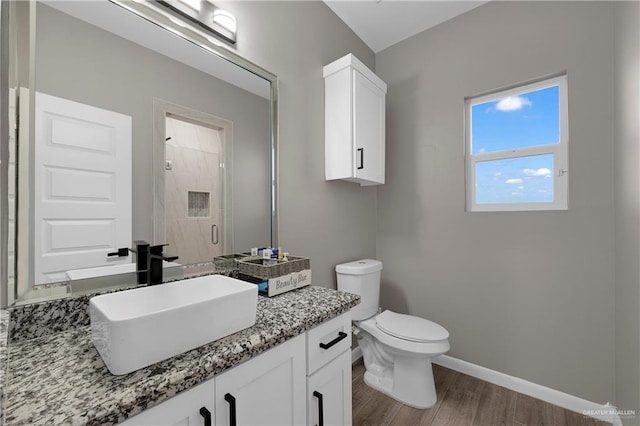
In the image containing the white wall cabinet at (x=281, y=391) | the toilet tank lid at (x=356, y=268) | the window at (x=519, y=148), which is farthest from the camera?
the toilet tank lid at (x=356, y=268)

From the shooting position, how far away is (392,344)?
170 cm

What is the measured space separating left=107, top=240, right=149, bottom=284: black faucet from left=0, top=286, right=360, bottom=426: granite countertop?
0.71ft

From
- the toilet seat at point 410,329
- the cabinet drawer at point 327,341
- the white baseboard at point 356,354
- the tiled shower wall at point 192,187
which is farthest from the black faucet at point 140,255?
the white baseboard at point 356,354

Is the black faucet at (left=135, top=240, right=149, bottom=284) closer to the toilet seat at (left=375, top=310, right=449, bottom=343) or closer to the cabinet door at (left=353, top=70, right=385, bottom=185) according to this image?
the cabinet door at (left=353, top=70, right=385, bottom=185)

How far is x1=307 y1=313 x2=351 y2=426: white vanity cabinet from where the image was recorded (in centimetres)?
95

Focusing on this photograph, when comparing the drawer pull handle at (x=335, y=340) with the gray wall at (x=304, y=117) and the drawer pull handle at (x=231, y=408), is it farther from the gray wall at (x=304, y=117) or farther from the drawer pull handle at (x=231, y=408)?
the gray wall at (x=304, y=117)

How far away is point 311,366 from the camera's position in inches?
37.4

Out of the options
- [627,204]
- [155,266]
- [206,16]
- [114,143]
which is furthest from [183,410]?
[627,204]

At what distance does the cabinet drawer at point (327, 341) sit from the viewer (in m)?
0.95

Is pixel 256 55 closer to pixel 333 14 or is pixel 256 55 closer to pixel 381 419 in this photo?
pixel 333 14

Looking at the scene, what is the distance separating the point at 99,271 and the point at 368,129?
5.68ft

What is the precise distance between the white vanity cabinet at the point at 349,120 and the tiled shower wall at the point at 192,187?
84 cm

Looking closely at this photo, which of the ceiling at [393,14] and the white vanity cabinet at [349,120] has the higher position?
the ceiling at [393,14]

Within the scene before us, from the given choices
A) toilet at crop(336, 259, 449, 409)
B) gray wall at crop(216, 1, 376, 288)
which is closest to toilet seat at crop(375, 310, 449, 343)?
toilet at crop(336, 259, 449, 409)
